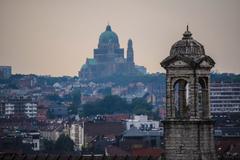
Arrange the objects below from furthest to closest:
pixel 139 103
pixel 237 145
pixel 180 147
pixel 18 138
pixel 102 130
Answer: pixel 139 103, pixel 102 130, pixel 18 138, pixel 237 145, pixel 180 147

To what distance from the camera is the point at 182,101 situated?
37.2m

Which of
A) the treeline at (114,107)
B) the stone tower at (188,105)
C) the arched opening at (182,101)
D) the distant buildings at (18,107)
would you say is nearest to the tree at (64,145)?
the treeline at (114,107)

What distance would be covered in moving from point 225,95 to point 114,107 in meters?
9.25

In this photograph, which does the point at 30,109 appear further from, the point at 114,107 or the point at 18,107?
the point at 114,107

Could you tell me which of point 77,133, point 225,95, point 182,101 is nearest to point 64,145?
point 77,133

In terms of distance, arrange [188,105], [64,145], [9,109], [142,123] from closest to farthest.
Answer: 1. [188,105]
2. [64,145]
3. [142,123]
4. [9,109]

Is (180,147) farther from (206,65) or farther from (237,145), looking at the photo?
(237,145)

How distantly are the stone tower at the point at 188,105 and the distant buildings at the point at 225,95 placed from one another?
109 m

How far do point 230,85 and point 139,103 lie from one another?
9.10 metres

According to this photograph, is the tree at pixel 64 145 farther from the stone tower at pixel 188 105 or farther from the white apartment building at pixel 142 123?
the stone tower at pixel 188 105

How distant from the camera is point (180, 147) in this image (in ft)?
117

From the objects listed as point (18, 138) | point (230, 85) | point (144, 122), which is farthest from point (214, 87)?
point (18, 138)

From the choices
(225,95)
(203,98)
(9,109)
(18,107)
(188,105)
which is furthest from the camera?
(18,107)

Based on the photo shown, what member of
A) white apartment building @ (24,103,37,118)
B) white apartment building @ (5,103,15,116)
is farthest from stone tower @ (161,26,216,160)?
white apartment building @ (24,103,37,118)
